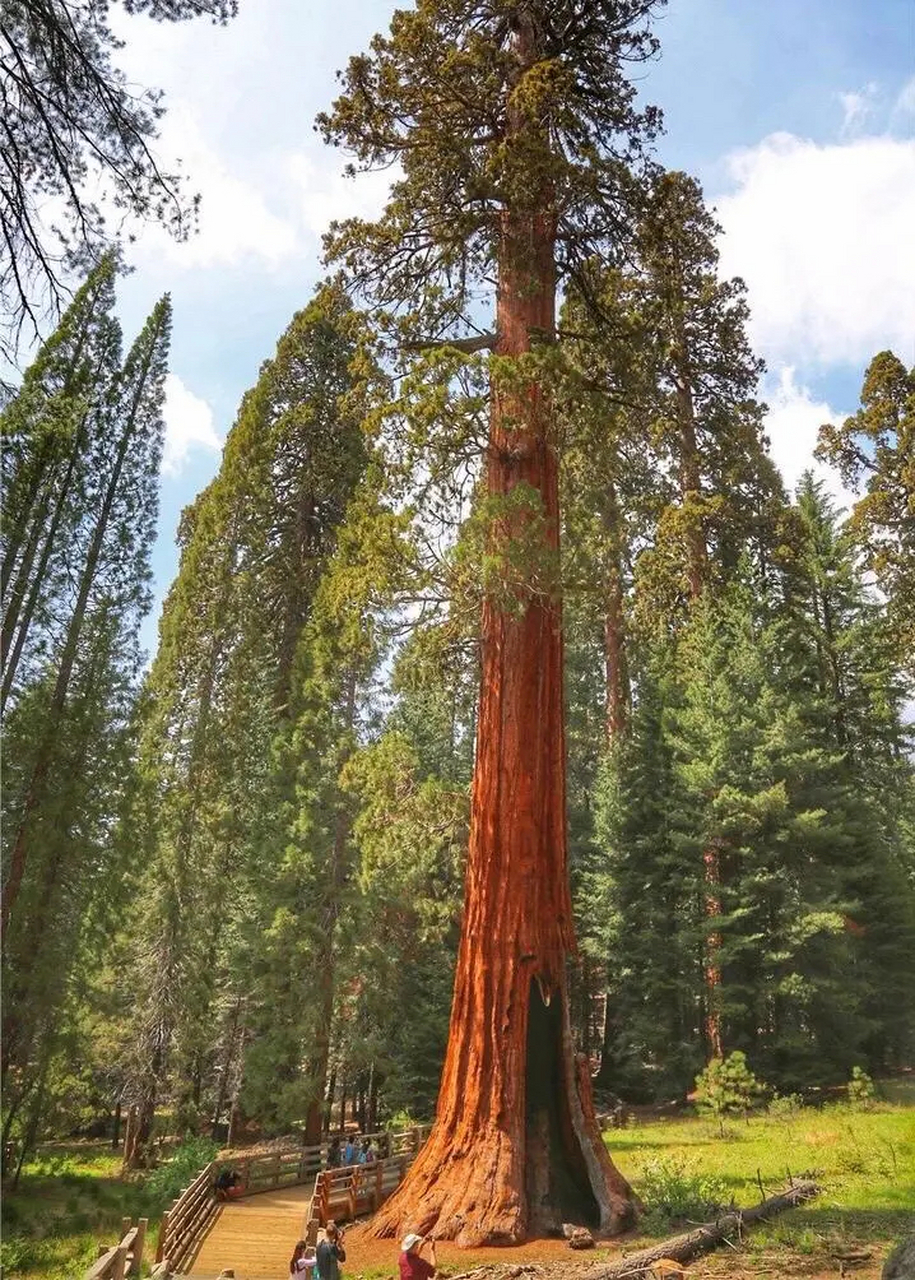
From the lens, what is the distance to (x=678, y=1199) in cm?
1058

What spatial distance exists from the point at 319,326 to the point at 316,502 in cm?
609

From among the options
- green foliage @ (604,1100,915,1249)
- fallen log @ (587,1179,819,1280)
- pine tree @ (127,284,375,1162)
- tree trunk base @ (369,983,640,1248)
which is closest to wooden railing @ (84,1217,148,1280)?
tree trunk base @ (369,983,640,1248)

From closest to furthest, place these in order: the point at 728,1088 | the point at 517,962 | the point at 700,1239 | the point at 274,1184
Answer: the point at 700,1239 < the point at 517,962 < the point at 274,1184 < the point at 728,1088

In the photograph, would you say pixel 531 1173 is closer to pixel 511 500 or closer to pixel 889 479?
pixel 511 500

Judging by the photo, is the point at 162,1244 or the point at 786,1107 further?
the point at 786,1107

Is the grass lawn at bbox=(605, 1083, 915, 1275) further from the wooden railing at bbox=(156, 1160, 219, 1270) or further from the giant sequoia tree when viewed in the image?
the wooden railing at bbox=(156, 1160, 219, 1270)

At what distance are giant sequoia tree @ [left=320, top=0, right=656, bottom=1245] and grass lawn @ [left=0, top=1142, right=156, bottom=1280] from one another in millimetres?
5567

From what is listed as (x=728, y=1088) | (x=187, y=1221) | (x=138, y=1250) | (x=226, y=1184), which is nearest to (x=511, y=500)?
(x=138, y=1250)

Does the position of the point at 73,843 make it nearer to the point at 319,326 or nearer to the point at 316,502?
the point at 316,502

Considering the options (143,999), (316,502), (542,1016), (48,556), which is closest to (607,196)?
(542,1016)

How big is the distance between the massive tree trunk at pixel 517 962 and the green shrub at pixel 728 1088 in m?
11.4

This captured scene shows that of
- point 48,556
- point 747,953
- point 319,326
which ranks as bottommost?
point 747,953

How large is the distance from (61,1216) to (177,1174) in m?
2.46

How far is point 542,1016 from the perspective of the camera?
10117 millimetres
